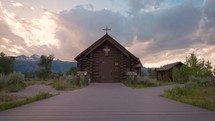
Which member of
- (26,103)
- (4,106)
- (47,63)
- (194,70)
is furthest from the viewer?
(47,63)

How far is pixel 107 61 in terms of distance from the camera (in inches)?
1153

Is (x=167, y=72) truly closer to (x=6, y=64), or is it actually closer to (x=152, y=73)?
(x=152, y=73)

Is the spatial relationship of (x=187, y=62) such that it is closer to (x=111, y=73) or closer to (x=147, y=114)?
(x=111, y=73)

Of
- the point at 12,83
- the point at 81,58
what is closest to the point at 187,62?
the point at 81,58

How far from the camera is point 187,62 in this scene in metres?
40.8

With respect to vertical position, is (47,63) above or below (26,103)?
above

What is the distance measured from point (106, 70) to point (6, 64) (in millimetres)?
38427

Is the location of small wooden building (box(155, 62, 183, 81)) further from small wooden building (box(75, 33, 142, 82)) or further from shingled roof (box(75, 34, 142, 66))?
shingled roof (box(75, 34, 142, 66))

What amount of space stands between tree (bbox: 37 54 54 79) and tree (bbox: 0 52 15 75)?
12.2m

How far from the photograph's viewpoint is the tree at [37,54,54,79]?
74438 mm

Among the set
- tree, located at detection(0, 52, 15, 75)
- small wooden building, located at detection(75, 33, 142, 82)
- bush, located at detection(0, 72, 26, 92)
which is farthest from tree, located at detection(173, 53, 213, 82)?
tree, located at detection(0, 52, 15, 75)

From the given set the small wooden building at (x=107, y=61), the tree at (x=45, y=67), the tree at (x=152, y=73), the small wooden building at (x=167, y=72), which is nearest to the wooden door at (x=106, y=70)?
the small wooden building at (x=107, y=61)

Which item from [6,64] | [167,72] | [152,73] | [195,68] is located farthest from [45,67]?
[195,68]

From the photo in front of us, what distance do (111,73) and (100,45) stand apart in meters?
3.18
